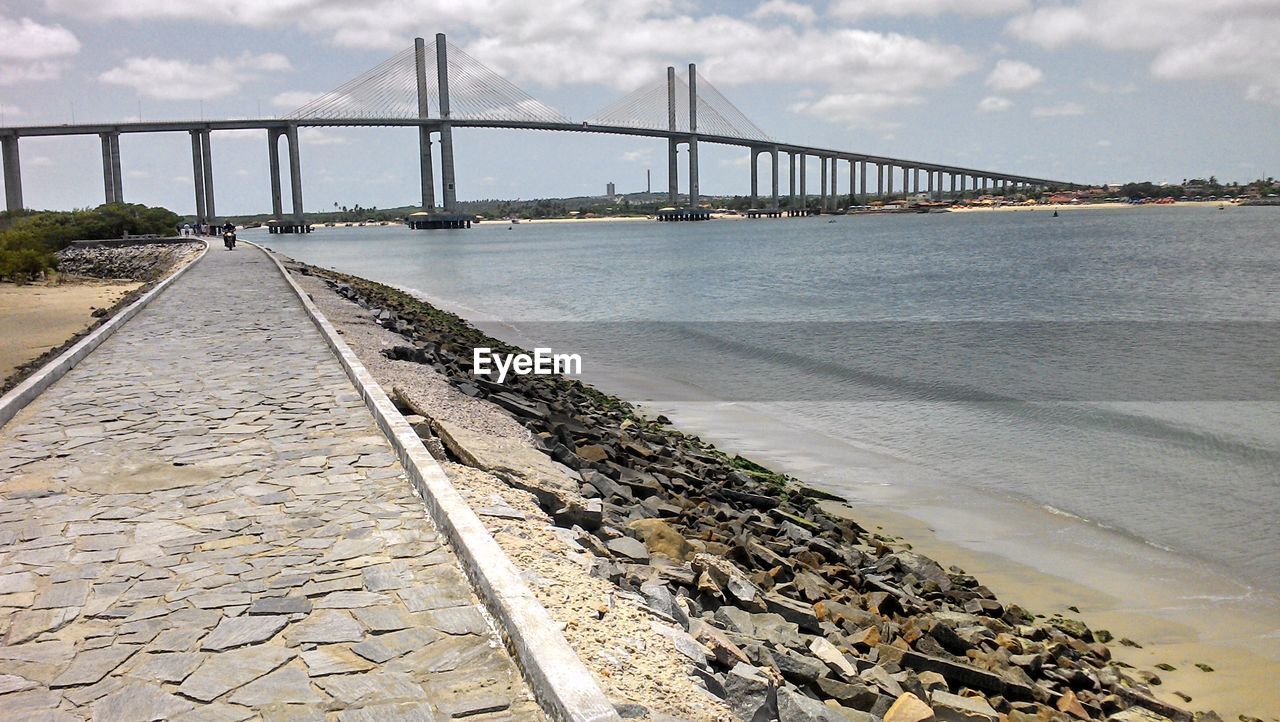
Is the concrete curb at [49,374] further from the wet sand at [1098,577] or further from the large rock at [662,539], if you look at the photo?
the wet sand at [1098,577]

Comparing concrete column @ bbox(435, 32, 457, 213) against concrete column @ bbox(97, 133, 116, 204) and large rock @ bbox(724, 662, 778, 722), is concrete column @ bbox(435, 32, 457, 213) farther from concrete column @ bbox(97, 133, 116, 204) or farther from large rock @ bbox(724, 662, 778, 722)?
large rock @ bbox(724, 662, 778, 722)

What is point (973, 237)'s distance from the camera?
268ft

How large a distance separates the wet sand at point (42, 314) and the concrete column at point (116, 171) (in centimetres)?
5706

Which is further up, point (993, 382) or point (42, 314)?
point (42, 314)

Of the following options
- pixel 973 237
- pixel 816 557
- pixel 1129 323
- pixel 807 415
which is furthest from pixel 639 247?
pixel 816 557

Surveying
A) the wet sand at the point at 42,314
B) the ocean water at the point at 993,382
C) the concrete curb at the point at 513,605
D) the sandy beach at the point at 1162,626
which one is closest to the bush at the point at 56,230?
the wet sand at the point at 42,314

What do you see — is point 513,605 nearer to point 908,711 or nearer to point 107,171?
point 908,711

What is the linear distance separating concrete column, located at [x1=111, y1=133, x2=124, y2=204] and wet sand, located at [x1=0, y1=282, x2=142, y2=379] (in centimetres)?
5706

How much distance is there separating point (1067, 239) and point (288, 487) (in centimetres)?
7272

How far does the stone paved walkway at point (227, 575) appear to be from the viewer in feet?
11.5

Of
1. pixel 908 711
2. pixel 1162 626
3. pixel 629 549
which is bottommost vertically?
pixel 1162 626

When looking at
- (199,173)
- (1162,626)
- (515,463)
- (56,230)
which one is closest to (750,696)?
(515,463)

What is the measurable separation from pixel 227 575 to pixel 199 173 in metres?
90.5

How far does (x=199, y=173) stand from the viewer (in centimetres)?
A: 8575
